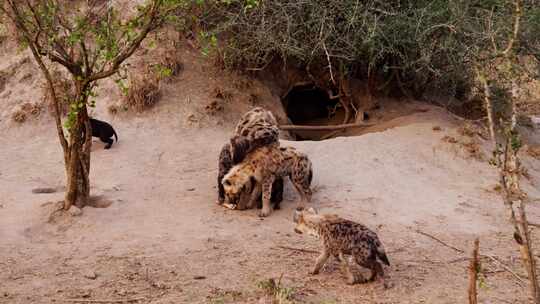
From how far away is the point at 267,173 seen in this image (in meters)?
6.70

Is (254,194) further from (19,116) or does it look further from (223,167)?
(19,116)

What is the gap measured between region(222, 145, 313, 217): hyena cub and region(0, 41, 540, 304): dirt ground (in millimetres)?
241

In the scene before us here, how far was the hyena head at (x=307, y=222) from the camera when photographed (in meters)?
5.32

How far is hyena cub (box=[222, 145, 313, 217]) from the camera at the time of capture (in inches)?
263

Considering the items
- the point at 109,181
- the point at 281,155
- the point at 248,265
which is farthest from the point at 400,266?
the point at 109,181

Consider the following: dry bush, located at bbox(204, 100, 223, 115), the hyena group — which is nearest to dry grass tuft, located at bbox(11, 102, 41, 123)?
dry bush, located at bbox(204, 100, 223, 115)

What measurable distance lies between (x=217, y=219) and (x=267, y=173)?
695 mm

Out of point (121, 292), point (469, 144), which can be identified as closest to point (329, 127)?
point (469, 144)

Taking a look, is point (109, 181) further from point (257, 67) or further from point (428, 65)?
point (428, 65)

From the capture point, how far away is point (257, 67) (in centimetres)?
1060

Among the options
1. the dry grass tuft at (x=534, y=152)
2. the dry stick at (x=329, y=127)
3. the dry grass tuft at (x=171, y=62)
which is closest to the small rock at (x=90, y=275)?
the dry stick at (x=329, y=127)

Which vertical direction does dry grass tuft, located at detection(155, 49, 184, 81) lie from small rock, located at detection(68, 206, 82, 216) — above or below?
above

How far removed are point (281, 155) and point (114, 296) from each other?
2.52m

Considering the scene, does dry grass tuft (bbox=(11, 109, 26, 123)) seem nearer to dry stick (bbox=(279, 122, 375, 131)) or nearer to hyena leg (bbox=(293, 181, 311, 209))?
dry stick (bbox=(279, 122, 375, 131))
